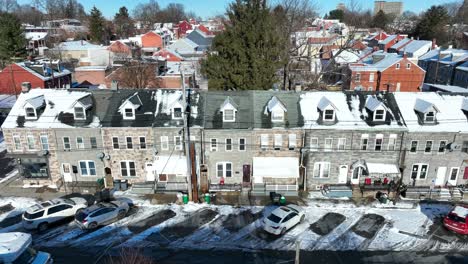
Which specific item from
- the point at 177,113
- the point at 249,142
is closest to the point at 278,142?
the point at 249,142

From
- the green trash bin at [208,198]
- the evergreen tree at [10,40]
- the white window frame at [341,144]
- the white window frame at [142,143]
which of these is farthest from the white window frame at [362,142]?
the evergreen tree at [10,40]

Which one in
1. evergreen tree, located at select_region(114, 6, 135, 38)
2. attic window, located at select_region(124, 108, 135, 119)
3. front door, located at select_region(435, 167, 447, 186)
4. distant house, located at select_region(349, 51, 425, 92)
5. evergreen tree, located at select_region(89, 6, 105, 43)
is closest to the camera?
front door, located at select_region(435, 167, 447, 186)

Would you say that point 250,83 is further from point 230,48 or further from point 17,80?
point 17,80

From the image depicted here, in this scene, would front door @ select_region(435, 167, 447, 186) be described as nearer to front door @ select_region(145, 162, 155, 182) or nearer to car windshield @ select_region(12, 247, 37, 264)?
front door @ select_region(145, 162, 155, 182)

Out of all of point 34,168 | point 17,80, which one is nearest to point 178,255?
point 34,168

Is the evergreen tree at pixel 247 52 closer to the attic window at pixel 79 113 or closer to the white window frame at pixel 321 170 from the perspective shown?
the white window frame at pixel 321 170

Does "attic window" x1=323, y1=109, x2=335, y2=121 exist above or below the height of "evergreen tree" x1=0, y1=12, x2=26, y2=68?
below

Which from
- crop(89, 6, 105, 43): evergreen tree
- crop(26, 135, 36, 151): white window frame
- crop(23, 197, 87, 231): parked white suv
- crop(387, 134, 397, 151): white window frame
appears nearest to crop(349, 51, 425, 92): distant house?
crop(387, 134, 397, 151): white window frame
